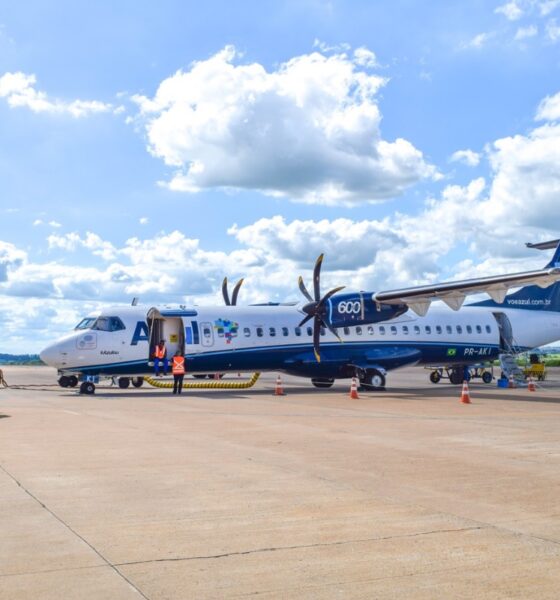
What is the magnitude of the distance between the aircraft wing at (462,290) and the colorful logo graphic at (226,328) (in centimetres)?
548

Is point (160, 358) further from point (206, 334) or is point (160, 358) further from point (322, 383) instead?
point (322, 383)

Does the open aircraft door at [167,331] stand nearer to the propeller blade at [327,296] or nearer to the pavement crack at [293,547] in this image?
the propeller blade at [327,296]

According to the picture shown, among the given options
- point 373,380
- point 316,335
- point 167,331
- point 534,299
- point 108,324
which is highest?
point 534,299

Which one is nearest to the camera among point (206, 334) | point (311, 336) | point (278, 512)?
point (278, 512)

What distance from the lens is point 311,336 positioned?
29219mm

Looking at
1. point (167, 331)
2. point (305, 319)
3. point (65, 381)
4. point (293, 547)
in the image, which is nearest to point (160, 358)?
point (167, 331)

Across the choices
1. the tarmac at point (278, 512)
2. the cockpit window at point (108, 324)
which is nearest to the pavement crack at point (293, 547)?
the tarmac at point (278, 512)

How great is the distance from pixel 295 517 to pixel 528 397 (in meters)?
20.3

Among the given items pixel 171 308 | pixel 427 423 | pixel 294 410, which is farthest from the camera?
pixel 171 308

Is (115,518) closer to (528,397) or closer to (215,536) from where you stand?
(215,536)

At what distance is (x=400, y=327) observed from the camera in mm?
31188

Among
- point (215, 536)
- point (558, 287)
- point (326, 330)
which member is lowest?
point (215, 536)

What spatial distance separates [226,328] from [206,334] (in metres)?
0.90

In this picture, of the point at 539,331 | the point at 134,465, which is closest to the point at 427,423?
the point at 134,465
